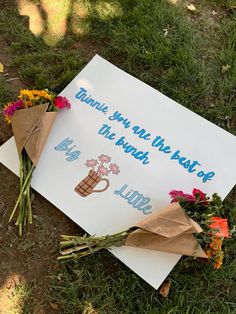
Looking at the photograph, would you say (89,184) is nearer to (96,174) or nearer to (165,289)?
(96,174)

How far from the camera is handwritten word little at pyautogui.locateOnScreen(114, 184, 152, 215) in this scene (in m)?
1.56

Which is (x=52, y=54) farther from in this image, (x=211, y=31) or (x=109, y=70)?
(x=211, y=31)

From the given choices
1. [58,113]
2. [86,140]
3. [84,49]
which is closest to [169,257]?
[86,140]

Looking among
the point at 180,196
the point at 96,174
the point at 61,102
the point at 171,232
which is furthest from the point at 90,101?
the point at 171,232

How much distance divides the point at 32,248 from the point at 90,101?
2.14 ft

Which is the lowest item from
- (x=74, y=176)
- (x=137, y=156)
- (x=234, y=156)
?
(x=74, y=176)

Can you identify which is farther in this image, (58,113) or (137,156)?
(58,113)

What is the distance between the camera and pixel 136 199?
62.1 inches

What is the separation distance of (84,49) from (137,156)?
64 centimetres

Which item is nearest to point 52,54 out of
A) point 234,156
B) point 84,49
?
point 84,49

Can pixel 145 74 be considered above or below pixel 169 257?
above

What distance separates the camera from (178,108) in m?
1.75

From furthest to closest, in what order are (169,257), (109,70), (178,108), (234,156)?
(109,70)
(178,108)
(234,156)
(169,257)

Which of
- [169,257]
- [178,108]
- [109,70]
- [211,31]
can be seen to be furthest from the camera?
[211,31]
